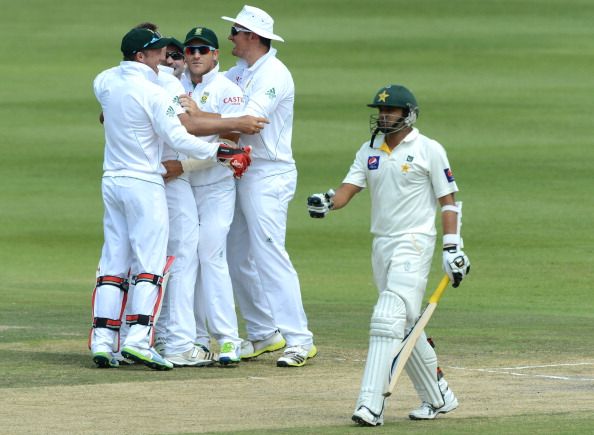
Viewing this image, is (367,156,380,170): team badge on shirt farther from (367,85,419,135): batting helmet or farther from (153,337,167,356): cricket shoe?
(153,337,167,356): cricket shoe

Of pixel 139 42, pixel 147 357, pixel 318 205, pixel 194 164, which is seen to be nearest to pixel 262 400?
pixel 318 205

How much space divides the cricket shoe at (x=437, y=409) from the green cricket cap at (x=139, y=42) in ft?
10.1

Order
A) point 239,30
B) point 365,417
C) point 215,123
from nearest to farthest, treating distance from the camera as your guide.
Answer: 1. point 365,417
2. point 215,123
3. point 239,30

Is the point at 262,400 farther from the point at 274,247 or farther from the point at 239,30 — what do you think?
the point at 239,30

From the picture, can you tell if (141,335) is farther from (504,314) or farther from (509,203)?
(509,203)

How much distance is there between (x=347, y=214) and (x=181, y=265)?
1345cm

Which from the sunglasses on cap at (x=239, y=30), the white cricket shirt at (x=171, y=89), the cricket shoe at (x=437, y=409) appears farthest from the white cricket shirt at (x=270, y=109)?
the cricket shoe at (x=437, y=409)

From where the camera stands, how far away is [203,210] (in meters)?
9.96

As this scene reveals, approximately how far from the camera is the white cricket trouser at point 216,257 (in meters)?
9.91

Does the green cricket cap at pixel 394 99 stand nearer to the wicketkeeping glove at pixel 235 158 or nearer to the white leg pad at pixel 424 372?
the white leg pad at pixel 424 372

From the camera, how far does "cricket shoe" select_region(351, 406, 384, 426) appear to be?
7.53 m

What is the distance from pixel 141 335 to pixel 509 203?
49.5 feet

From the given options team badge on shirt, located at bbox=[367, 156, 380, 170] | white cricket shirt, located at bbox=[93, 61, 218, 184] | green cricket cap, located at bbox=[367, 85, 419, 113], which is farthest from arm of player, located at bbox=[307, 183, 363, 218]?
white cricket shirt, located at bbox=[93, 61, 218, 184]

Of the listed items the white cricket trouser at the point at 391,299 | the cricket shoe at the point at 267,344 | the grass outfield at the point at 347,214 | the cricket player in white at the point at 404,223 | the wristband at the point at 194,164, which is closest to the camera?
the white cricket trouser at the point at 391,299
